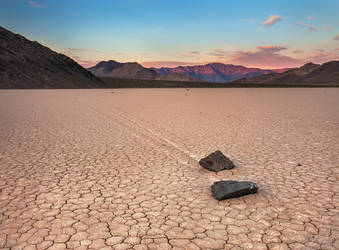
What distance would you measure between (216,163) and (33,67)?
7169 cm

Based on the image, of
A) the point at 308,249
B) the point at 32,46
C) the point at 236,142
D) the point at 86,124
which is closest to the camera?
the point at 308,249

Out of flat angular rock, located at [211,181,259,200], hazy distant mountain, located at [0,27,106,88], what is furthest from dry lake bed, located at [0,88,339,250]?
hazy distant mountain, located at [0,27,106,88]

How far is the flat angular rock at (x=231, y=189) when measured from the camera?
13.7 feet

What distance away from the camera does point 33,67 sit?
222 feet

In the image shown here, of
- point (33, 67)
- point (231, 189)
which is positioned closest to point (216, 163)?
point (231, 189)

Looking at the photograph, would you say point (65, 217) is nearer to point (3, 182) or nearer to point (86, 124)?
point (3, 182)

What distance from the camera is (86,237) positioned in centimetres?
320

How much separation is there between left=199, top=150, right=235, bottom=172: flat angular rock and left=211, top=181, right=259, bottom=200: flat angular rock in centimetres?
132

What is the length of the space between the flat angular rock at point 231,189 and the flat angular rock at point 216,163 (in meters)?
1.32

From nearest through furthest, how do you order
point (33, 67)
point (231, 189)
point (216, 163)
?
point (231, 189) → point (216, 163) → point (33, 67)

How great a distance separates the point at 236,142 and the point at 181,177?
12.2ft

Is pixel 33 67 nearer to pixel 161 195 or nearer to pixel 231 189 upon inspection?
pixel 161 195

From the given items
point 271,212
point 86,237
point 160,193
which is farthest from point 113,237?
point 271,212

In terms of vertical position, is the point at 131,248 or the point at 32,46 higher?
the point at 32,46
